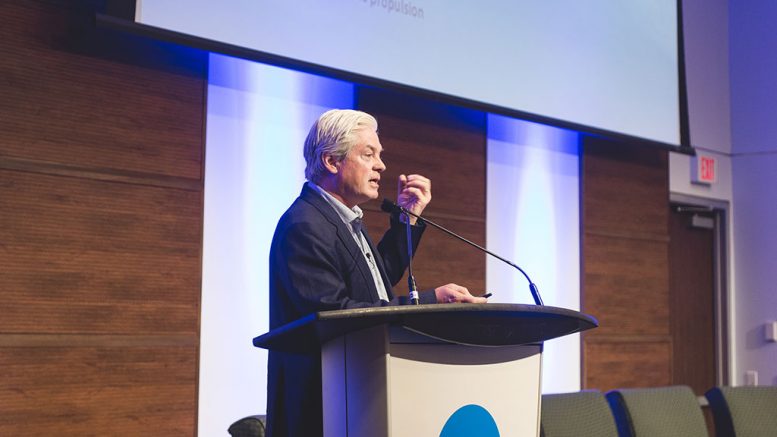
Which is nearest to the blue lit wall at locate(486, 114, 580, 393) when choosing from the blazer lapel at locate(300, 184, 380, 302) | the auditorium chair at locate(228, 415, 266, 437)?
the auditorium chair at locate(228, 415, 266, 437)

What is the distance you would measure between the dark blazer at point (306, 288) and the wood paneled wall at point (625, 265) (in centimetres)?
314

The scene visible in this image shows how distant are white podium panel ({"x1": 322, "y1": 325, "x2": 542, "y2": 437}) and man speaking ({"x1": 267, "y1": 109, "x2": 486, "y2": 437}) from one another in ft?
0.36

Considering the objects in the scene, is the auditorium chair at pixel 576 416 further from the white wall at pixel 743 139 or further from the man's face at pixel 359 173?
the white wall at pixel 743 139

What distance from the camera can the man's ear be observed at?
2.03m

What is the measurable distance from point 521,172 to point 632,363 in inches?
52.1

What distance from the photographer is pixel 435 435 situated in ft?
4.76

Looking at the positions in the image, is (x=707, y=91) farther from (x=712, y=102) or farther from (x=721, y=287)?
(x=721, y=287)

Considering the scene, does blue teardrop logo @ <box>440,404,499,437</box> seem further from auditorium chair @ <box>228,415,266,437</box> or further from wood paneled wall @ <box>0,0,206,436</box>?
wood paneled wall @ <box>0,0,206,436</box>

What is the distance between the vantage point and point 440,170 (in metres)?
4.15

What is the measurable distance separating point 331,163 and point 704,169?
164 inches

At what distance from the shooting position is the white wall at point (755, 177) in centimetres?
567

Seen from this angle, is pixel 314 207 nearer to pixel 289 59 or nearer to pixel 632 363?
pixel 289 59

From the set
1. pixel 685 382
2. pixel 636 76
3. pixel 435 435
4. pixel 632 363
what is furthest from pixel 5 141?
pixel 685 382

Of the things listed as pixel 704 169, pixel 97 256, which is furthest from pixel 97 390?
pixel 704 169
